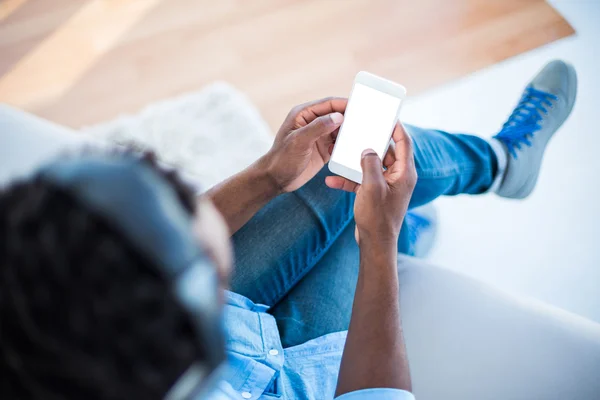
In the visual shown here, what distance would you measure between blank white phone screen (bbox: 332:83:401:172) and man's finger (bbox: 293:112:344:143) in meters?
0.06

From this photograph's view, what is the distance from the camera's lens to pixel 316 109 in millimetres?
869

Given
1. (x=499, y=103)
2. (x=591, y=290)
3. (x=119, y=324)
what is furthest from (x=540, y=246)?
(x=119, y=324)

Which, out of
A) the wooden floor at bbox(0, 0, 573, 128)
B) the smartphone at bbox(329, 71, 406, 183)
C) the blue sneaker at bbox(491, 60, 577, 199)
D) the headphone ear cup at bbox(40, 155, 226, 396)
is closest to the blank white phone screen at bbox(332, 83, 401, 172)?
the smartphone at bbox(329, 71, 406, 183)

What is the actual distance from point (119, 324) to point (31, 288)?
64mm

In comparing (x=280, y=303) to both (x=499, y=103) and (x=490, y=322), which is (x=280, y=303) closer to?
(x=490, y=322)

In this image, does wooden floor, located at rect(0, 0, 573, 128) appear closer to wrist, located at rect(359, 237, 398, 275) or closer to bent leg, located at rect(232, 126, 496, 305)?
bent leg, located at rect(232, 126, 496, 305)

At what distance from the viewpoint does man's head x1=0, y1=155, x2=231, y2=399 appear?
0.32m

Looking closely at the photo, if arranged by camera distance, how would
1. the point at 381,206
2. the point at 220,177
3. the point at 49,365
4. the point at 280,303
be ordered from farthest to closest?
the point at 220,177
the point at 280,303
the point at 381,206
the point at 49,365

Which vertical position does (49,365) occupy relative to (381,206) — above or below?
above

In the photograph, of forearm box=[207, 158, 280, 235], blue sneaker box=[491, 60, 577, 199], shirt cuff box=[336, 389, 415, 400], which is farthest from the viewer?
blue sneaker box=[491, 60, 577, 199]

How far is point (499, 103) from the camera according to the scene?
140 cm

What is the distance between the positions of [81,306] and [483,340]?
2.18 feet

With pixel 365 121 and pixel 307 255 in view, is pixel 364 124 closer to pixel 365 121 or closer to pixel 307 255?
pixel 365 121

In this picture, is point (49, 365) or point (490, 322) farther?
point (490, 322)
